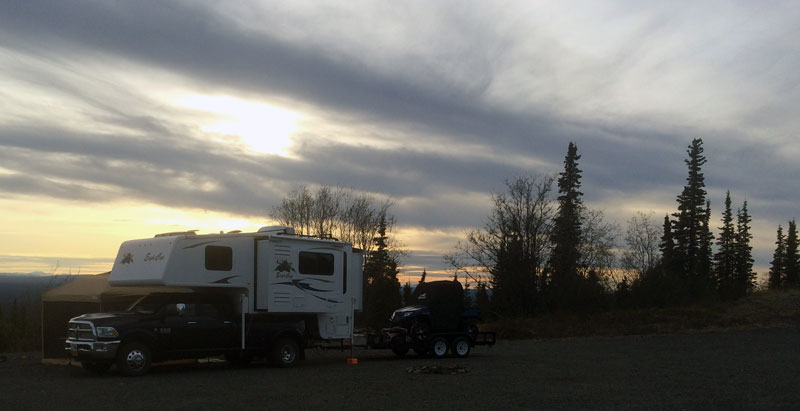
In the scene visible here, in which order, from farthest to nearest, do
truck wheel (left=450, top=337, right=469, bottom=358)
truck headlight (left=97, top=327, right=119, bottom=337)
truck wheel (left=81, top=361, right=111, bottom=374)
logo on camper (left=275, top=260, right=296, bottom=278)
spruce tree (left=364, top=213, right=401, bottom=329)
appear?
spruce tree (left=364, top=213, right=401, bottom=329), truck wheel (left=450, top=337, right=469, bottom=358), logo on camper (left=275, top=260, right=296, bottom=278), truck wheel (left=81, top=361, right=111, bottom=374), truck headlight (left=97, top=327, right=119, bottom=337)

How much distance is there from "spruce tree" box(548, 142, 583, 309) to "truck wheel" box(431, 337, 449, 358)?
16410 millimetres

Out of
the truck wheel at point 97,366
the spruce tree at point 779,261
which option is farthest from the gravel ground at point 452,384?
the spruce tree at point 779,261

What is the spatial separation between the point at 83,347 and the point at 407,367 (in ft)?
24.4

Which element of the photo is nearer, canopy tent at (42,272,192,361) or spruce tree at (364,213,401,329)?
canopy tent at (42,272,192,361)

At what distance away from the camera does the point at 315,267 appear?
18719 millimetres

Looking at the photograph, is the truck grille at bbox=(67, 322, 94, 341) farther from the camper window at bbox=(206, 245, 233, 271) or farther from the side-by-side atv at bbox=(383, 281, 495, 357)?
the side-by-side atv at bbox=(383, 281, 495, 357)

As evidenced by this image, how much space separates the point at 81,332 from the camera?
596 inches

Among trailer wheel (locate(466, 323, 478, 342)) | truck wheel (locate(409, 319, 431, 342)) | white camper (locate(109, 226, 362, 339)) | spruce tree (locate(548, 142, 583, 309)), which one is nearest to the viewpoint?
white camper (locate(109, 226, 362, 339))

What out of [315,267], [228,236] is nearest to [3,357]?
[228,236]

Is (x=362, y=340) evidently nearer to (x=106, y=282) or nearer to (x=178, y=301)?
(x=178, y=301)

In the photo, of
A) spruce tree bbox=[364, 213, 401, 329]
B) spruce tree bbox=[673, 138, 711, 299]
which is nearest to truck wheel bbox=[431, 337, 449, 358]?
spruce tree bbox=[364, 213, 401, 329]

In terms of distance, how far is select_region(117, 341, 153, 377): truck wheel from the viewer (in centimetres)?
1505

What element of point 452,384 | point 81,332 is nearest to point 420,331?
point 452,384

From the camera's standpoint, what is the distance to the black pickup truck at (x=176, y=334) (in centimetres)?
1502
